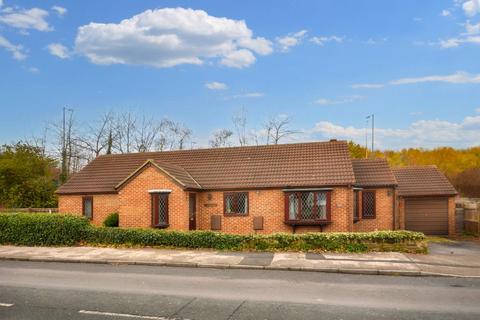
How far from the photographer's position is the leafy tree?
107 feet

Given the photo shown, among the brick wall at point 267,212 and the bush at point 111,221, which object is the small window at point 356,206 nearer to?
the brick wall at point 267,212

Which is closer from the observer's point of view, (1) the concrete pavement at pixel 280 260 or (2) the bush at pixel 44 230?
(1) the concrete pavement at pixel 280 260

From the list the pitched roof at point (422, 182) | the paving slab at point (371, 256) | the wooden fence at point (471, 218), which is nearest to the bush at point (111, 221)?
the paving slab at point (371, 256)

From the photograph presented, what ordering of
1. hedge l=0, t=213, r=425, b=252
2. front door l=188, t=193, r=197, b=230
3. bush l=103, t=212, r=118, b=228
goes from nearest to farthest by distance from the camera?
hedge l=0, t=213, r=425, b=252 < front door l=188, t=193, r=197, b=230 < bush l=103, t=212, r=118, b=228

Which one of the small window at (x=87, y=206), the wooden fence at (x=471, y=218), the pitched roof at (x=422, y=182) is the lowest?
the wooden fence at (x=471, y=218)

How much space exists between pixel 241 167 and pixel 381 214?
8.21 metres

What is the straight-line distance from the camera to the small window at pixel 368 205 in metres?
24.5

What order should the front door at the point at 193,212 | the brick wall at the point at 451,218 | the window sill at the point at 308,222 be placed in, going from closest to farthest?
the window sill at the point at 308,222 → the front door at the point at 193,212 → the brick wall at the point at 451,218

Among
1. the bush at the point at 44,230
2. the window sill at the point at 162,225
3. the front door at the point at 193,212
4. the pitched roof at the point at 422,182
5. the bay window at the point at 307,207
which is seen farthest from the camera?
the pitched roof at the point at 422,182

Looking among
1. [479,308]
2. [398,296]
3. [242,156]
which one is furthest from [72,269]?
[242,156]

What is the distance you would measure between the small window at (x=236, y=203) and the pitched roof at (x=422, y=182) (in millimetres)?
10478

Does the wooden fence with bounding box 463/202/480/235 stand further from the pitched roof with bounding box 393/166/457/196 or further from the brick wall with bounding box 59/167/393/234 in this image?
the brick wall with bounding box 59/167/393/234

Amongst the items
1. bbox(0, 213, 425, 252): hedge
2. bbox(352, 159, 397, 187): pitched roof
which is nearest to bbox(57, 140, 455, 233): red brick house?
bbox(352, 159, 397, 187): pitched roof

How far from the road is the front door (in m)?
8.44
